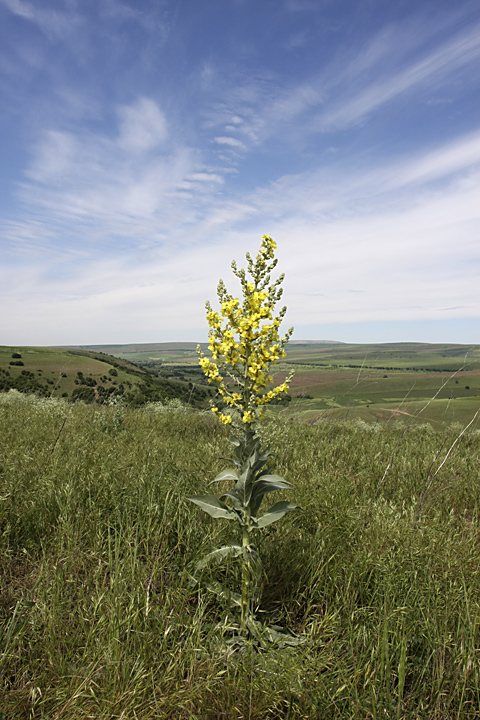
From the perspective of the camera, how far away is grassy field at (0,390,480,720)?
71.2 inches

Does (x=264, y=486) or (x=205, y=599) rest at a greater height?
(x=264, y=486)

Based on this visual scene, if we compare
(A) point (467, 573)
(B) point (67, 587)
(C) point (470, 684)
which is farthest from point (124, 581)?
(A) point (467, 573)

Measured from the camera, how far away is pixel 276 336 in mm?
2342

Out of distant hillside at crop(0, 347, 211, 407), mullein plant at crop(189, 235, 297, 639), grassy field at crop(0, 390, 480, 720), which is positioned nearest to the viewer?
grassy field at crop(0, 390, 480, 720)

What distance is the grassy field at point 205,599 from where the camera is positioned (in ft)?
5.94

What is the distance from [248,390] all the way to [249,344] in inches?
12.0

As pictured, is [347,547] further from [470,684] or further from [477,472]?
[477,472]

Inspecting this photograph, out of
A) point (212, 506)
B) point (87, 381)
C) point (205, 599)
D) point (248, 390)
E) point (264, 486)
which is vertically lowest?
point (205, 599)

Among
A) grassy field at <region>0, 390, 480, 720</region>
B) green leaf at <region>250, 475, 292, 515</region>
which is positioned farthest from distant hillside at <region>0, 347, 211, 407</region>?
green leaf at <region>250, 475, 292, 515</region>

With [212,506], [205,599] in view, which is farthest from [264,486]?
[205,599]

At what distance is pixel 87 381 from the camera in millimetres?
13734

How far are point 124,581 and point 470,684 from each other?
6.74 ft

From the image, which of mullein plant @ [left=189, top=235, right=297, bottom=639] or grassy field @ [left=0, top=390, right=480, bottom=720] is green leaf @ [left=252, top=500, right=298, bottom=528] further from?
grassy field @ [left=0, top=390, right=480, bottom=720]

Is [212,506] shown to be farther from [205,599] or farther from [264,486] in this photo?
[205,599]
